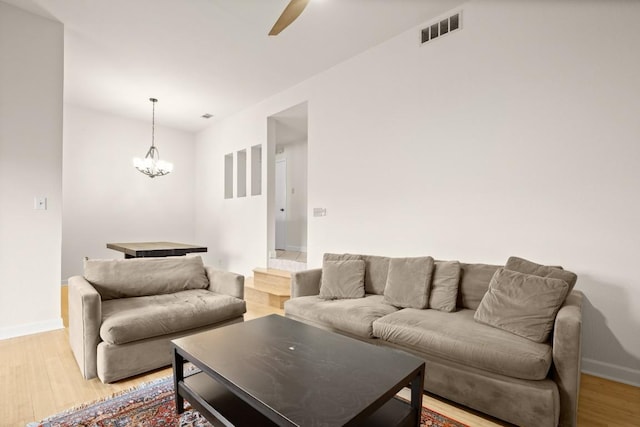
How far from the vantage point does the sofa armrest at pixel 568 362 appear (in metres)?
1.63

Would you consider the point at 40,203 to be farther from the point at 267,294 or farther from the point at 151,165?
the point at 267,294

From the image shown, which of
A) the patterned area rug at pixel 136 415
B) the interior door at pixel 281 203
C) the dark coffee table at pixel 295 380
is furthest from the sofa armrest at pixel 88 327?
the interior door at pixel 281 203

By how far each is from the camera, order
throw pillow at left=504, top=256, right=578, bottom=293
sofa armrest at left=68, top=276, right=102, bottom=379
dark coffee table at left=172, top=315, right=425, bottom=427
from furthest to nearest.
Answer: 1. sofa armrest at left=68, top=276, right=102, bottom=379
2. throw pillow at left=504, top=256, right=578, bottom=293
3. dark coffee table at left=172, top=315, right=425, bottom=427

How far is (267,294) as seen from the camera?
4219mm

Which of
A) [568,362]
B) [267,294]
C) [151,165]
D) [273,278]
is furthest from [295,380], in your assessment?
[151,165]

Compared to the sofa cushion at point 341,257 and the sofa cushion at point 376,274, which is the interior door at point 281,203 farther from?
the sofa cushion at point 376,274

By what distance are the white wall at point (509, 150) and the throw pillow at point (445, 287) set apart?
1.31 feet

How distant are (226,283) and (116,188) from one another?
4401mm

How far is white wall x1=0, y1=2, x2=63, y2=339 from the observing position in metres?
3.00

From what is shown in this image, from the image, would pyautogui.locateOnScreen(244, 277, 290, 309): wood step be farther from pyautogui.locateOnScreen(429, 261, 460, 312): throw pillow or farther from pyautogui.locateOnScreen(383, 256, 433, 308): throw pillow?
pyautogui.locateOnScreen(429, 261, 460, 312): throw pillow

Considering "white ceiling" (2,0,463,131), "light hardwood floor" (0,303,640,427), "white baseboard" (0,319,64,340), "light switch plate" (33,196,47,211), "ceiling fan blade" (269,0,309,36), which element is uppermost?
"white ceiling" (2,0,463,131)

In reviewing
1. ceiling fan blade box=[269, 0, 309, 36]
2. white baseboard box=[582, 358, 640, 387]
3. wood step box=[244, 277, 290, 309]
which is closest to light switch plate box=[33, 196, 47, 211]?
wood step box=[244, 277, 290, 309]

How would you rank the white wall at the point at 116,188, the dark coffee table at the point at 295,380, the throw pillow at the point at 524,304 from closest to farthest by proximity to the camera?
the dark coffee table at the point at 295,380
the throw pillow at the point at 524,304
the white wall at the point at 116,188

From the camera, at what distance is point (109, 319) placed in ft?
7.17
